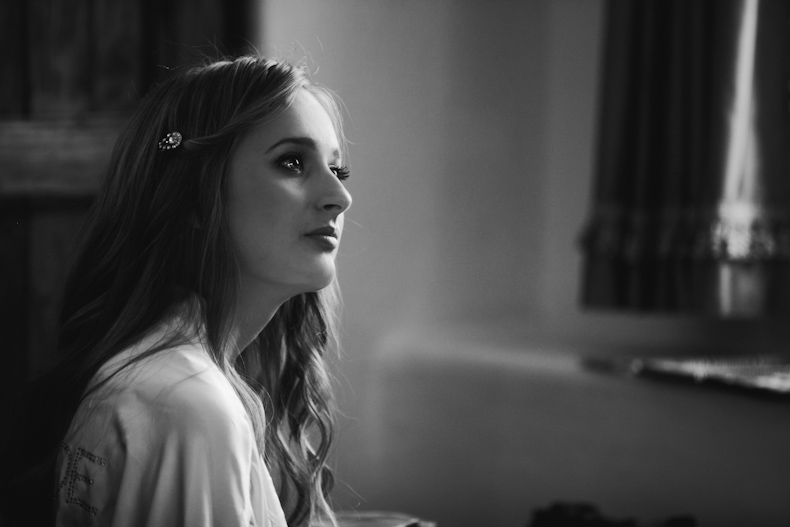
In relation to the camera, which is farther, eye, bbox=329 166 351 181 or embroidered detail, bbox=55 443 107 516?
eye, bbox=329 166 351 181

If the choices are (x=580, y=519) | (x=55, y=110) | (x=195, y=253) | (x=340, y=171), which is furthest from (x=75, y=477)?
(x=55, y=110)

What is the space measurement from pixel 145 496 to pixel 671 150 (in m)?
1.43

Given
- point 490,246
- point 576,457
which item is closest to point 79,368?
point 576,457

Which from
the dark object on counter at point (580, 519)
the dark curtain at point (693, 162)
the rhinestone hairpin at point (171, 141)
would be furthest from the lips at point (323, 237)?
the dark curtain at point (693, 162)

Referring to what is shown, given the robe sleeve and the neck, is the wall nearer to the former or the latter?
the neck

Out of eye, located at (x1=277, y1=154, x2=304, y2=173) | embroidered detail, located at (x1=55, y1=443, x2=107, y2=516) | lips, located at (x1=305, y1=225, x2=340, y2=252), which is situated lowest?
embroidered detail, located at (x1=55, y1=443, x2=107, y2=516)

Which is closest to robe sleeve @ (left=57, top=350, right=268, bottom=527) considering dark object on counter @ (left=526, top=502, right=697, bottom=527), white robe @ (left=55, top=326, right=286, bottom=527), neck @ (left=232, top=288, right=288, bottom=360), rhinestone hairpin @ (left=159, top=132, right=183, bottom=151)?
white robe @ (left=55, top=326, right=286, bottom=527)

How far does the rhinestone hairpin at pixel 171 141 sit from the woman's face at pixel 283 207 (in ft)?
0.21

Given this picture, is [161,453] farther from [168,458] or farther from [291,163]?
[291,163]

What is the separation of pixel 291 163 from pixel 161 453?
0.37m

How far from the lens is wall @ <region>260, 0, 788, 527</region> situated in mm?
2150

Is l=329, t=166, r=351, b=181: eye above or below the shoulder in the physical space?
above

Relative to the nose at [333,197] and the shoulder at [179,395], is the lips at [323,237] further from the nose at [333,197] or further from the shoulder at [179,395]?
the shoulder at [179,395]

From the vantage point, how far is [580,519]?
1.54 metres
